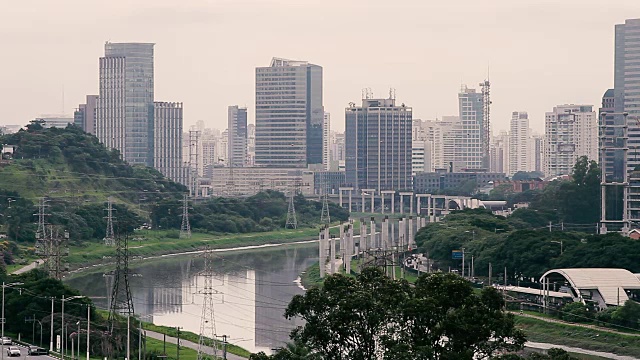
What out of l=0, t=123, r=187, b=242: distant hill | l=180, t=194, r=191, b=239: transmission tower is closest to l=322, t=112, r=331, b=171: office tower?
l=0, t=123, r=187, b=242: distant hill

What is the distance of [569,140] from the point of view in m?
114

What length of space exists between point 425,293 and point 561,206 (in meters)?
49.4

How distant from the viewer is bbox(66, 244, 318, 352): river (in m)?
35.4

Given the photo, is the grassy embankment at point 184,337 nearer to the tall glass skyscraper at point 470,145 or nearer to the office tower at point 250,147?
the tall glass skyscraper at point 470,145

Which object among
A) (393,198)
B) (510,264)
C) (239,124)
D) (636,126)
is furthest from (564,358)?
(239,124)

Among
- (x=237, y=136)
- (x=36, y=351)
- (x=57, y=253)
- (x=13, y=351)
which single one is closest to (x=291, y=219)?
(x=57, y=253)

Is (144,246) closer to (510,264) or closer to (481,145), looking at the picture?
(510,264)

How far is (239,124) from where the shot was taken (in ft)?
499

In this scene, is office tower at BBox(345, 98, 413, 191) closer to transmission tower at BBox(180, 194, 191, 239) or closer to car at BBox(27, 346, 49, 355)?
transmission tower at BBox(180, 194, 191, 239)

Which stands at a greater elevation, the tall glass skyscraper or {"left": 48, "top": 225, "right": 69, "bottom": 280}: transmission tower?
the tall glass skyscraper

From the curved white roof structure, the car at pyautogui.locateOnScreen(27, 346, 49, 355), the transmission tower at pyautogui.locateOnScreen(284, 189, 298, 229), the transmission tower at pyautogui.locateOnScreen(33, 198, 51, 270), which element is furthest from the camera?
the transmission tower at pyautogui.locateOnScreen(284, 189, 298, 229)

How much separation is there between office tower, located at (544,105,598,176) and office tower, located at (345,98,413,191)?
15437 millimetres

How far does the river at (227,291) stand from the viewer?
116ft

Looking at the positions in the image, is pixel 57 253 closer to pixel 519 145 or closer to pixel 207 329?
pixel 207 329
